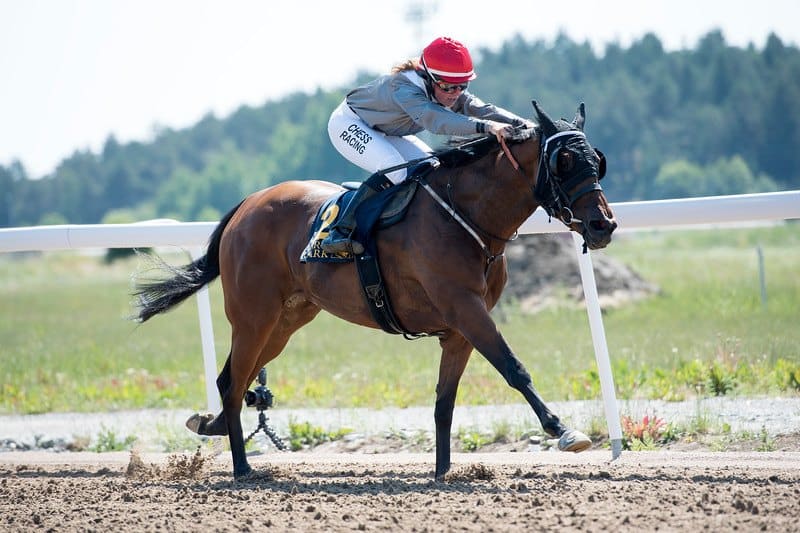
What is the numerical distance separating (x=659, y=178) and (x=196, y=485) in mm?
64747

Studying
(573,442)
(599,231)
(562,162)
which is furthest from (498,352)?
(562,162)

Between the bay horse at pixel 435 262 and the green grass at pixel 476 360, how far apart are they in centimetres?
151

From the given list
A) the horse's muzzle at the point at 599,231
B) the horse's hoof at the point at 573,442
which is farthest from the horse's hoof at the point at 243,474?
the horse's muzzle at the point at 599,231

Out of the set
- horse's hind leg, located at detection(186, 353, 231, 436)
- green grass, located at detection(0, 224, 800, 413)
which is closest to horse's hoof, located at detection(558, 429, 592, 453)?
horse's hind leg, located at detection(186, 353, 231, 436)

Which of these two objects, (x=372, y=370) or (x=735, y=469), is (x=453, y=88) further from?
(x=372, y=370)

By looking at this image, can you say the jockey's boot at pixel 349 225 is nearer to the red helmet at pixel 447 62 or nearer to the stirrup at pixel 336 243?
the stirrup at pixel 336 243

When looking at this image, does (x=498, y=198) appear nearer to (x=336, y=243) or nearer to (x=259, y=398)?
(x=336, y=243)

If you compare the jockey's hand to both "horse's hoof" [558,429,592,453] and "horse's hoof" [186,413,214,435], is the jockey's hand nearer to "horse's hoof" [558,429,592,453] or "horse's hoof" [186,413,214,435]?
"horse's hoof" [558,429,592,453]

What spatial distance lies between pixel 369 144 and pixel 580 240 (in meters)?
1.46

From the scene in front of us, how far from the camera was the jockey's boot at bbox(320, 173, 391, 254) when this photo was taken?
20.0 ft

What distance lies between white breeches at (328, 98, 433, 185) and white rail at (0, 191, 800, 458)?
0.85 m

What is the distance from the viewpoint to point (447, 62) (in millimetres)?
6020

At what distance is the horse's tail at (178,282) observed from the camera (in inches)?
284

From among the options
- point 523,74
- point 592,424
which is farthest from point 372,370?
point 523,74
